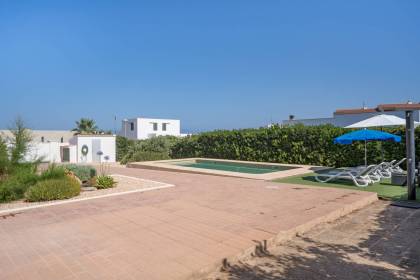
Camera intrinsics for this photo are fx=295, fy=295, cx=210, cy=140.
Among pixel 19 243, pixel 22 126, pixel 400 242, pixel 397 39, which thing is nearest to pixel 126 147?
pixel 22 126

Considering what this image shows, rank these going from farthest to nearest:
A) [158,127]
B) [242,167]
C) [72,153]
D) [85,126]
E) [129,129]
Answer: [158,127] → [129,129] → [85,126] → [72,153] → [242,167]

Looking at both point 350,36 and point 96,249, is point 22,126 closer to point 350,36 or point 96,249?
point 96,249

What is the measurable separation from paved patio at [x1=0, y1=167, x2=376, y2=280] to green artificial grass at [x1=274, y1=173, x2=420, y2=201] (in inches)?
39.2

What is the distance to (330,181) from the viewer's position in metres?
11.1

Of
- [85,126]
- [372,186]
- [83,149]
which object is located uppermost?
[85,126]

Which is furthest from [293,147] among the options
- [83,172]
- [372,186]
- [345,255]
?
[345,255]

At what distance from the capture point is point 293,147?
16.8 metres

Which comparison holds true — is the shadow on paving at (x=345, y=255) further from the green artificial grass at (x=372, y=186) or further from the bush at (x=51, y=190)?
the bush at (x=51, y=190)

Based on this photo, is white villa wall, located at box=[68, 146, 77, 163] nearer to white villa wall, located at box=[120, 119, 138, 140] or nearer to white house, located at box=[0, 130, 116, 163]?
white house, located at box=[0, 130, 116, 163]

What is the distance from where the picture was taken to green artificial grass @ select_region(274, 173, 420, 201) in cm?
852

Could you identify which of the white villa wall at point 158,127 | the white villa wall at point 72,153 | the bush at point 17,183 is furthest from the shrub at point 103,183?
the white villa wall at point 158,127

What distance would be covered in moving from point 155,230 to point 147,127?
151 feet

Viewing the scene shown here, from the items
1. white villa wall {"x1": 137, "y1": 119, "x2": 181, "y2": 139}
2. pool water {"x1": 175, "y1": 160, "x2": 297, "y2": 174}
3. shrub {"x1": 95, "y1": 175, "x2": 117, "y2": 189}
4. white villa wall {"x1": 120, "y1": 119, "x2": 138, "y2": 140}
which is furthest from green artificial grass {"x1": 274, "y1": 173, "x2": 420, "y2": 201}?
white villa wall {"x1": 120, "y1": 119, "x2": 138, "y2": 140}

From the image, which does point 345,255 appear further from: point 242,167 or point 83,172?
point 242,167
